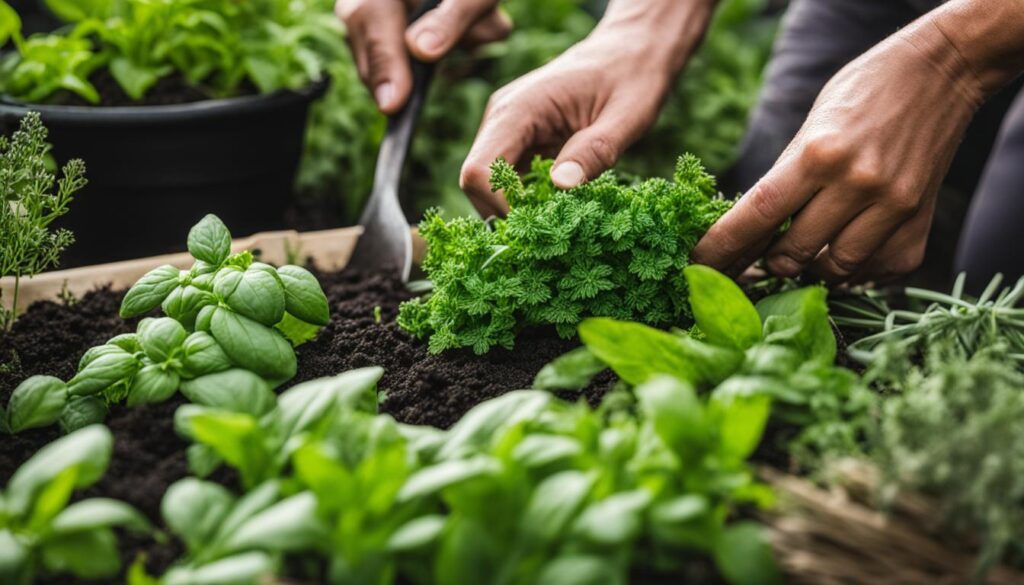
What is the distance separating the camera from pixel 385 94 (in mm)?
2029

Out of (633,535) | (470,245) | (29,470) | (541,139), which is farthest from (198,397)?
(541,139)

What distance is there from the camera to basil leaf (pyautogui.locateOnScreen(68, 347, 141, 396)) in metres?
1.19

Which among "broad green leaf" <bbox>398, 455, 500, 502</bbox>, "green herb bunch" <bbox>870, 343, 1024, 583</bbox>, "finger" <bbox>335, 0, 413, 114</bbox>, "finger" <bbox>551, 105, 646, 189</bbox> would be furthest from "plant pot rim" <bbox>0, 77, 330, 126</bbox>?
"green herb bunch" <bbox>870, 343, 1024, 583</bbox>

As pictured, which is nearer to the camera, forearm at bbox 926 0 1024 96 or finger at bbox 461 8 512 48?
forearm at bbox 926 0 1024 96

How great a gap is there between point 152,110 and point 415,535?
56.6 inches

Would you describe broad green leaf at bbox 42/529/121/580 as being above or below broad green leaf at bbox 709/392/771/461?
below

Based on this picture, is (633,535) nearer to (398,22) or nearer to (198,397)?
(198,397)

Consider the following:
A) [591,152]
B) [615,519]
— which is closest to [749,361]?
[615,519]

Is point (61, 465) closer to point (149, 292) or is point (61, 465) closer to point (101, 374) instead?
point (101, 374)

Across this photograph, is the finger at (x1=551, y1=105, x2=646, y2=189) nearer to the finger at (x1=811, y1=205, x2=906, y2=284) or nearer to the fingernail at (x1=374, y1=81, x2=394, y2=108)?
the finger at (x1=811, y1=205, x2=906, y2=284)

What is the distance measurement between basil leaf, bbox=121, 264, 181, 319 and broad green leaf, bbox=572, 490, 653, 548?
0.75 metres

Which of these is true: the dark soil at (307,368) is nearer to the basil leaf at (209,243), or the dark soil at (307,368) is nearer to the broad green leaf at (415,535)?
the basil leaf at (209,243)

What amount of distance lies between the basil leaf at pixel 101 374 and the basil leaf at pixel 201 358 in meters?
0.08

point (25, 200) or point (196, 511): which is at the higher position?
point (25, 200)
